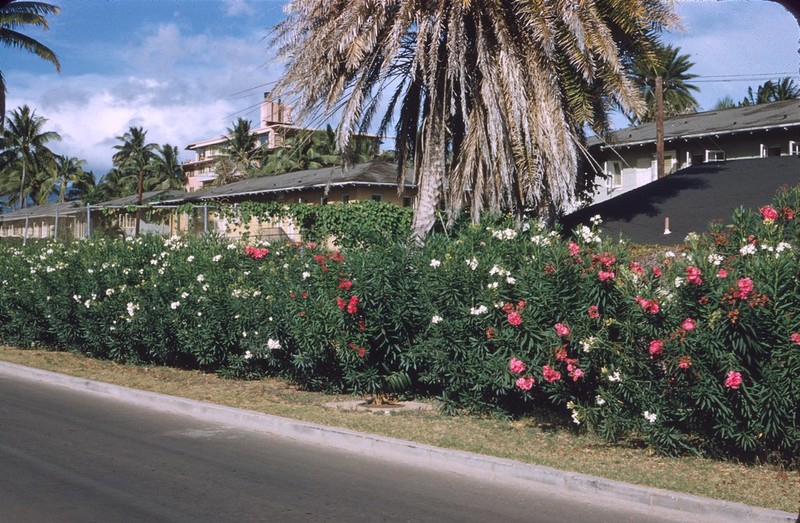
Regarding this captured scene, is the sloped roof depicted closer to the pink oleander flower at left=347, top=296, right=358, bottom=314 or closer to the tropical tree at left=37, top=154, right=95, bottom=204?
the pink oleander flower at left=347, top=296, right=358, bottom=314

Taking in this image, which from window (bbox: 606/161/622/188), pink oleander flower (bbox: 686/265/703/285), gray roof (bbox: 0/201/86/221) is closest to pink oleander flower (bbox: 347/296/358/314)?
pink oleander flower (bbox: 686/265/703/285)

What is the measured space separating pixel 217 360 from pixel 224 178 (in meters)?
50.0

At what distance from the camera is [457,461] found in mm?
8258

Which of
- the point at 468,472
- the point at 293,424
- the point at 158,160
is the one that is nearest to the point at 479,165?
the point at 293,424

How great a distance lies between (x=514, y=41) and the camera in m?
15.9

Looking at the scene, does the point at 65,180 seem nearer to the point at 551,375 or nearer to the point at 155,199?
the point at 155,199

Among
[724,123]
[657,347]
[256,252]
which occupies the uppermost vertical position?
[724,123]

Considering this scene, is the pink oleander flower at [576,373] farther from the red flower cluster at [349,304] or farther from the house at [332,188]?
the house at [332,188]

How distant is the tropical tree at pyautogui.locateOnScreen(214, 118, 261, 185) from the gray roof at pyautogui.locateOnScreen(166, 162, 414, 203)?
57.5 ft

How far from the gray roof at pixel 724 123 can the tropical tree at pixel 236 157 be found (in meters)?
32.4

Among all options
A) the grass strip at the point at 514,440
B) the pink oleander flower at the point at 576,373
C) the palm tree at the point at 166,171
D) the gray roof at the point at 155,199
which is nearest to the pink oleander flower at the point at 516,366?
the pink oleander flower at the point at 576,373

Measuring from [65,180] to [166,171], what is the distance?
1148 cm

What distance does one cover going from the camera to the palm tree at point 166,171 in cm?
7519

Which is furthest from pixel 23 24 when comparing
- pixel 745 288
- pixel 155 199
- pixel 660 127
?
pixel 745 288
